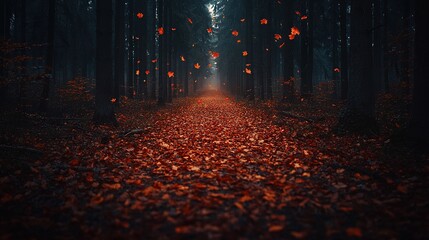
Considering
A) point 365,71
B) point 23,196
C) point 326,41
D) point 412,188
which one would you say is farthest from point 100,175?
point 326,41

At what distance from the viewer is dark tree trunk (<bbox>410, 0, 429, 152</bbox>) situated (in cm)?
566

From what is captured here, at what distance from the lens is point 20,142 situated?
6.48 metres

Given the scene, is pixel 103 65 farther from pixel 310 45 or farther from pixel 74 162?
pixel 310 45

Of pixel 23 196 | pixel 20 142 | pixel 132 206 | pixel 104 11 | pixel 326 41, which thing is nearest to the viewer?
pixel 132 206

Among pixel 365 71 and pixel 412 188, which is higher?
pixel 365 71

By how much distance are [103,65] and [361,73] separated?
8.88 m

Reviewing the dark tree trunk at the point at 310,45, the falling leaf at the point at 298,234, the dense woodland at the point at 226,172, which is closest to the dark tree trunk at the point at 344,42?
the dark tree trunk at the point at 310,45

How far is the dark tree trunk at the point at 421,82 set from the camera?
566 cm

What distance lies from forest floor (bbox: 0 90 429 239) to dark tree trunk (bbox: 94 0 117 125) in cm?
280

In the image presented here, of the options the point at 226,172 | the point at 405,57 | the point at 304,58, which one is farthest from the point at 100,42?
the point at 304,58

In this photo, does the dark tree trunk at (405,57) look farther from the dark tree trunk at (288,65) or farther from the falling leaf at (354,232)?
the falling leaf at (354,232)

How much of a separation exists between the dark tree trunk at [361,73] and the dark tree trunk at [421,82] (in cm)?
177

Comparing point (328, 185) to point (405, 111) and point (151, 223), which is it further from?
point (405, 111)

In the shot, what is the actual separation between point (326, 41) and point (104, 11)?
20.9 m
